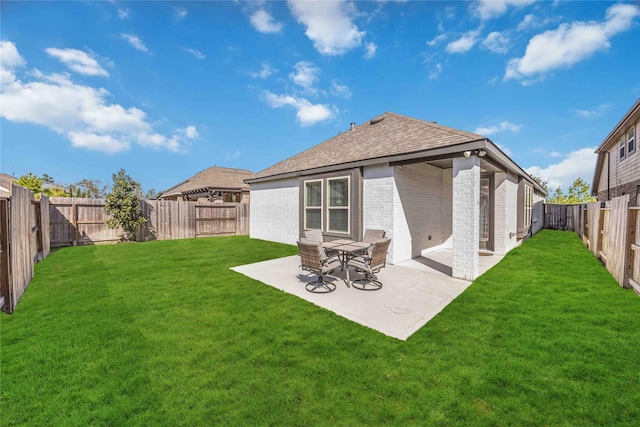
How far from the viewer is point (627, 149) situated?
12.6 m

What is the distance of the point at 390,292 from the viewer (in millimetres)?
5469

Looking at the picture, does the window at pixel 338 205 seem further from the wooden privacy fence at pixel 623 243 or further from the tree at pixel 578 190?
Result: the tree at pixel 578 190

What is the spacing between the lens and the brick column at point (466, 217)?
619 cm

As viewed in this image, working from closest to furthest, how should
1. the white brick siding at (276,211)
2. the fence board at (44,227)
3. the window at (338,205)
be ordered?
the window at (338,205) < the fence board at (44,227) < the white brick siding at (276,211)

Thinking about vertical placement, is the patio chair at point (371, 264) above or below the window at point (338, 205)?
below

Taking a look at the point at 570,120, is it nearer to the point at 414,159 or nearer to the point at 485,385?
the point at 414,159

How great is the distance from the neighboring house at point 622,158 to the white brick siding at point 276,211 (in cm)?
1308

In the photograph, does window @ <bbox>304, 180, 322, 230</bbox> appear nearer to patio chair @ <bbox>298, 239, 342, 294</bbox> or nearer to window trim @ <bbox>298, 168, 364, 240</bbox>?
window trim @ <bbox>298, 168, 364, 240</bbox>

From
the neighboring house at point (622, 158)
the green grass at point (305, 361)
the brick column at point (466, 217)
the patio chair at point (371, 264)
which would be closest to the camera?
the green grass at point (305, 361)

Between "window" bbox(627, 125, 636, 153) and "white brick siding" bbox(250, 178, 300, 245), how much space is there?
15877 mm

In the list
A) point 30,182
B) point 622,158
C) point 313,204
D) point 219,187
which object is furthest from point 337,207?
point 30,182

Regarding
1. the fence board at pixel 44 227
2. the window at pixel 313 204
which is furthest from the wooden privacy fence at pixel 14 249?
the window at pixel 313 204

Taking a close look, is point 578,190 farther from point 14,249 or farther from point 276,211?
point 14,249

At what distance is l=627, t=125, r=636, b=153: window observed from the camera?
37.9ft
